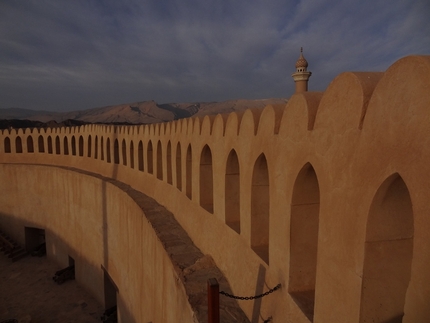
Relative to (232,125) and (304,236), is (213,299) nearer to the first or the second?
(304,236)

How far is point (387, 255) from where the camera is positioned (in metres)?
2.37

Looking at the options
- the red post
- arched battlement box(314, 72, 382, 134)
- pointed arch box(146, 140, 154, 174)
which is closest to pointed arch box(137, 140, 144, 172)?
pointed arch box(146, 140, 154, 174)

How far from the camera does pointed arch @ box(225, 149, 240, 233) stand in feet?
17.9

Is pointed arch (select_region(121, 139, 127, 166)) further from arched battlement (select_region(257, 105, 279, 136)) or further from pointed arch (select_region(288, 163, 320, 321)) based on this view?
pointed arch (select_region(288, 163, 320, 321))

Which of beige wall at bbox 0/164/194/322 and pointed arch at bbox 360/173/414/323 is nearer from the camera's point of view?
pointed arch at bbox 360/173/414/323

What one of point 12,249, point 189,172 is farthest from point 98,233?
point 12,249

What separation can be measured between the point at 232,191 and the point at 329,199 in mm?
2851

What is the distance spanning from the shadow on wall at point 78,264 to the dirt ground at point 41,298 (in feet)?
1.09

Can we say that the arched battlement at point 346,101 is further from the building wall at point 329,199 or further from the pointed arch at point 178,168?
the pointed arch at point 178,168

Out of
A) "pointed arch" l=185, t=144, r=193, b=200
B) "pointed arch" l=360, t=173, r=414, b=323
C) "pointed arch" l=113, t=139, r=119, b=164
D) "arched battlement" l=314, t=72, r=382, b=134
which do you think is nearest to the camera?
"pointed arch" l=360, t=173, r=414, b=323

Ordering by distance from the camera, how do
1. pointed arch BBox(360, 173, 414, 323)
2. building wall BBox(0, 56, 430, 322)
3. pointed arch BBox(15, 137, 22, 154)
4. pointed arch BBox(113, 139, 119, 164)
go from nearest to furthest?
building wall BBox(0, 56, 430, 322) → pointed arch BBox(360, 173, 414, 323) → pointed arch BBox(113, 139, 119, 164) → pointed arch BBox(15, 137, 22, 154)

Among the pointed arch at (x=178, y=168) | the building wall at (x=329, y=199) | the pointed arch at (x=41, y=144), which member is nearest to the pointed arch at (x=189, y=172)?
the pointed arch at (x=178, y=168)

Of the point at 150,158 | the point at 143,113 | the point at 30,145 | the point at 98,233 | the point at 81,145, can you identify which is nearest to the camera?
the point at 150,158

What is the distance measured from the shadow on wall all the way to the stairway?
0.38m
